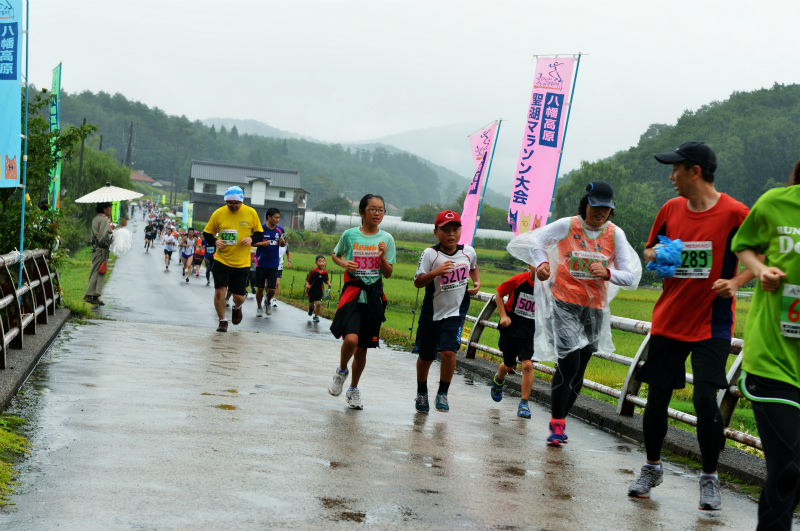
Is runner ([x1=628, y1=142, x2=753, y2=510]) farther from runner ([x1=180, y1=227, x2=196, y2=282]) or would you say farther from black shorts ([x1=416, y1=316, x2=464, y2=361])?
runner ([x1=180, y1=227, x2=196, y2=282])

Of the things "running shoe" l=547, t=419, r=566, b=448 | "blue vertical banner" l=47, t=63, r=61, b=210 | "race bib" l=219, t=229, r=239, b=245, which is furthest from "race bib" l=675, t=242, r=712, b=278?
"blue vertical banner" l=47, t=63, r=61, b=210

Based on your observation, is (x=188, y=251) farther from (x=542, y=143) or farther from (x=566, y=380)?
(x=566, y=380)

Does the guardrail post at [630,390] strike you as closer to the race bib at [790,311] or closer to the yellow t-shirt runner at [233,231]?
the race bib at [790,311]

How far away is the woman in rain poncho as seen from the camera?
20.6 ft

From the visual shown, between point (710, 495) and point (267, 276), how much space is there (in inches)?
492

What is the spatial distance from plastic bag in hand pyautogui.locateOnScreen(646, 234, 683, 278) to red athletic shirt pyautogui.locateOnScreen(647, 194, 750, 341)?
8cm

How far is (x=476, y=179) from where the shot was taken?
56.5 ft

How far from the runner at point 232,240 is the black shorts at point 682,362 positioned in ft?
26.4

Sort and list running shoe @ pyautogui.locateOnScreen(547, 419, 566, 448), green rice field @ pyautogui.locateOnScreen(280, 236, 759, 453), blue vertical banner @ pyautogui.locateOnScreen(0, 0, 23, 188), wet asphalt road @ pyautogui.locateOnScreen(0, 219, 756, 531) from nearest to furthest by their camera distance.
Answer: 1. wet asphalt road @ pyautogui.locateOnScreen(0, 219, 756, 531)
2. running shoe @ pyautogui.locateOnScreen(547, 419, 566, 448)
3. blue vertical banner @ pyautogui.locateOnScreen(0, 0, 23, 188)
4. green rice field @ pyautogui.locateOnScreen(280, 236, 759, 453)

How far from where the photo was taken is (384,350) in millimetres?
13109

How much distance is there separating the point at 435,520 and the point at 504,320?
379 centimetres

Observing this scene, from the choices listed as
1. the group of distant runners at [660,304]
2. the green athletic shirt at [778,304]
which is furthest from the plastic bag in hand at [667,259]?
the green athletic shirt at [778,304]

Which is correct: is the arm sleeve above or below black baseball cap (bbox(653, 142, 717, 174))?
below

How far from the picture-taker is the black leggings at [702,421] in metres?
4.77
